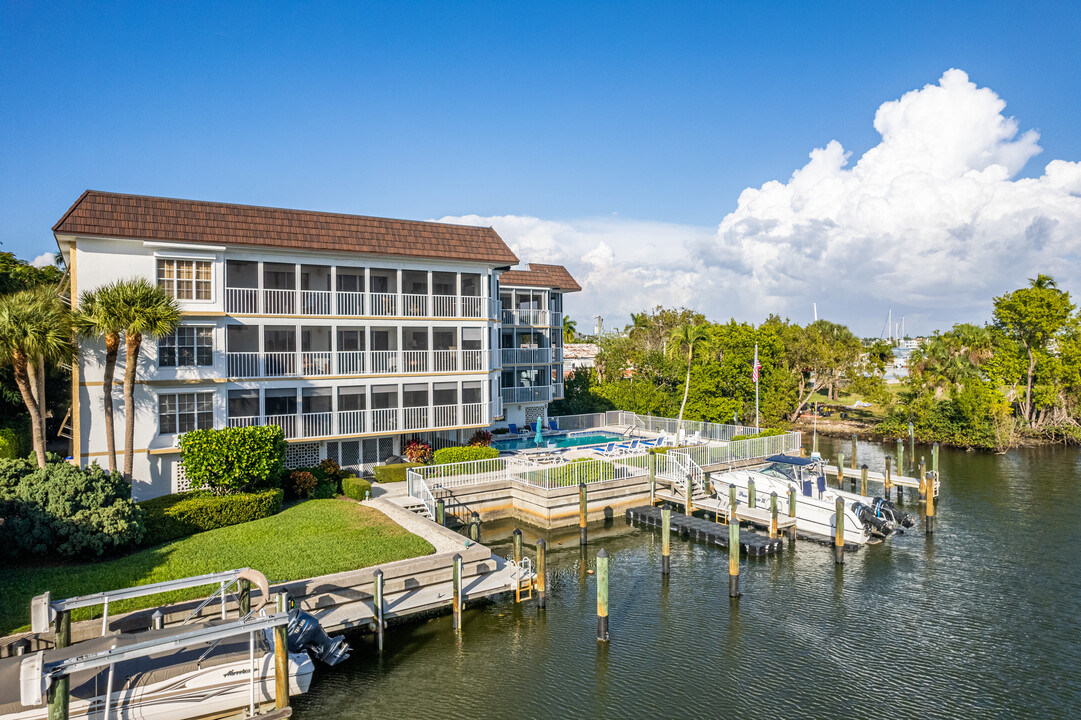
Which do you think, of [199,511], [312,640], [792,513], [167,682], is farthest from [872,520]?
[199,511]

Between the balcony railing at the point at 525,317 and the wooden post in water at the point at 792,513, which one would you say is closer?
the wooden post in water at the point at 792,513

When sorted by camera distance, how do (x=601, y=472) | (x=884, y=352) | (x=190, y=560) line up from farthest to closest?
1. (x=884, y=352)
2. (x=601, y=472)
3. (x=190, y=560)

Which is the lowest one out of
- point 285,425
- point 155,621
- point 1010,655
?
point 1010,655

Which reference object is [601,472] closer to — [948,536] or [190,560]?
[948,536]

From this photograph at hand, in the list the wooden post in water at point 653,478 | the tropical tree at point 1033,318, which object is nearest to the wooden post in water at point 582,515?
the wooden post in water at point 653,478

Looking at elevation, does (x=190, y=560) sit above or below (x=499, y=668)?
above

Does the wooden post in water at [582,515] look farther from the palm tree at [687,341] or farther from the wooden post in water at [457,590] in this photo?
the palm tree at [687,341]

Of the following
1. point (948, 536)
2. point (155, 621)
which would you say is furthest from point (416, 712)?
point (948, 536)

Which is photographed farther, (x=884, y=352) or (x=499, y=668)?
(x=884, y=352)
